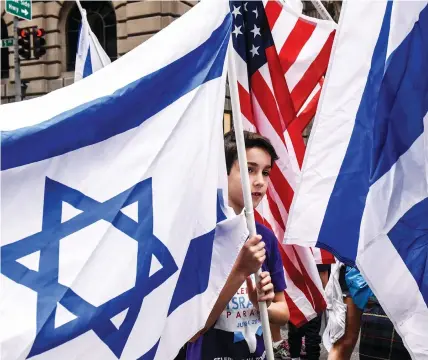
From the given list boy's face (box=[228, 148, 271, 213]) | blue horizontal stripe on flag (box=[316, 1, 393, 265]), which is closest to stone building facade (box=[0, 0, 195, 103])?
boy's face (box=[228, 148, 271, 213])

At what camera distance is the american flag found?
357cm

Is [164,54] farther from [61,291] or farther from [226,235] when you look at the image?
[61,291]

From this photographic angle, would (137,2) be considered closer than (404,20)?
No

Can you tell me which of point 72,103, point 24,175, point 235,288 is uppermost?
point 72,103

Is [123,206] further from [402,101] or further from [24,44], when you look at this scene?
[24,44]

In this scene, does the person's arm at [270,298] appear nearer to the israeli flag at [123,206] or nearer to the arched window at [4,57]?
the israeli flag at [123,206]

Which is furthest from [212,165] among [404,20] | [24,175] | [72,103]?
[404,20]

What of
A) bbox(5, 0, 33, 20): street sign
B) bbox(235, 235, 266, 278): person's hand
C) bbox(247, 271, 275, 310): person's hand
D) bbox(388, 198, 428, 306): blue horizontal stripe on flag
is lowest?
bbox(247, 271, 275, 310): person's hand

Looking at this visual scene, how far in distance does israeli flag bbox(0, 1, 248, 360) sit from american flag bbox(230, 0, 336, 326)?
51.5 inches

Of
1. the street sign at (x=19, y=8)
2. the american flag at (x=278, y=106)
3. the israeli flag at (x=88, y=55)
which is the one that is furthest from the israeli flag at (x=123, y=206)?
the street sign at (x=19, y=8)

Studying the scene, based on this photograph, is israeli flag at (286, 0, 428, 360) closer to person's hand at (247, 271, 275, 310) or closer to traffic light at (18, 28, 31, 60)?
person's hand at (247, 271, 275, 310)

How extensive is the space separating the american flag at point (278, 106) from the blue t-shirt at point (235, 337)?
107 centimetres

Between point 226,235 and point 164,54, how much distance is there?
799 mm

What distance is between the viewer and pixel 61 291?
1802 mm
